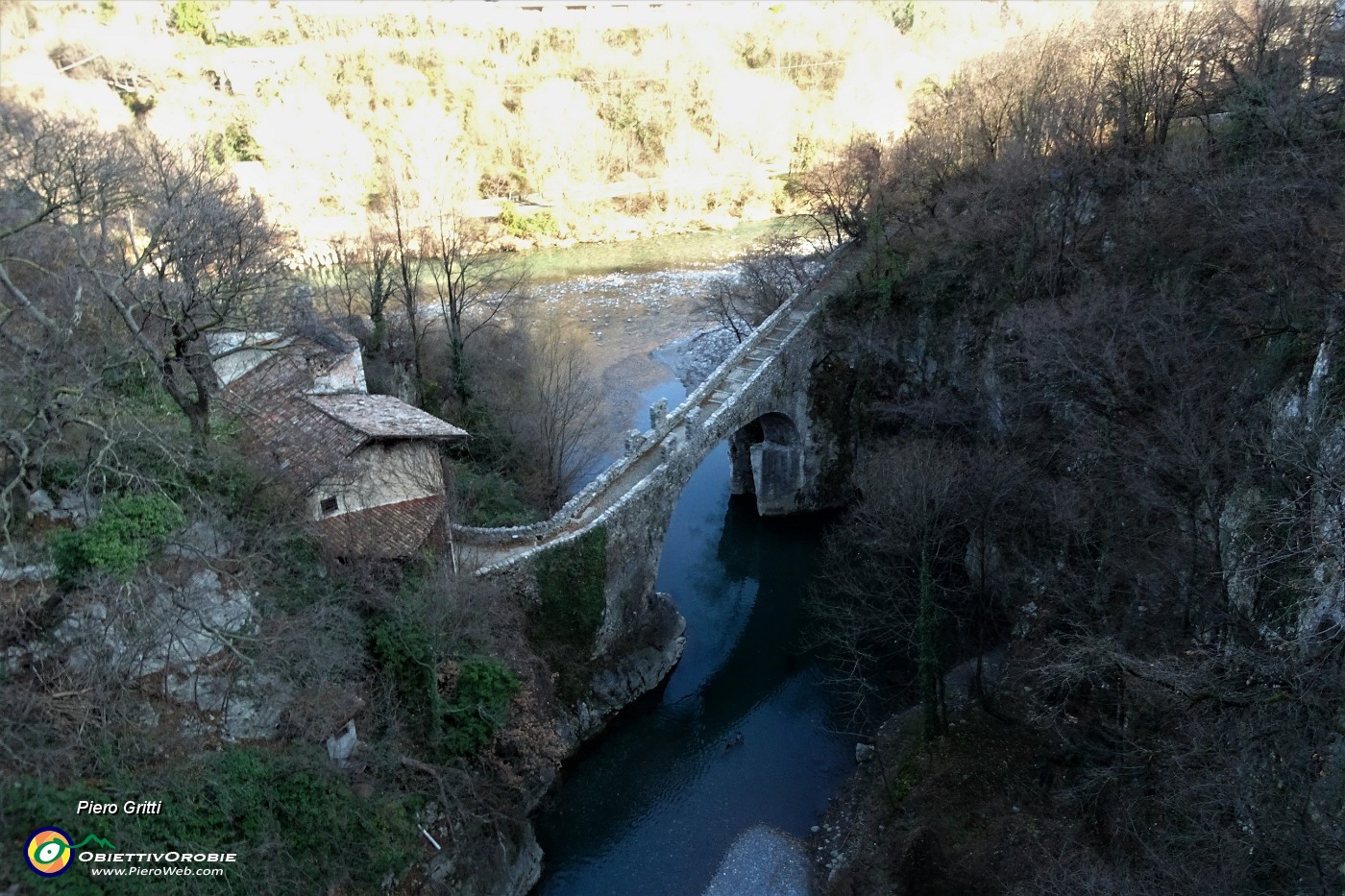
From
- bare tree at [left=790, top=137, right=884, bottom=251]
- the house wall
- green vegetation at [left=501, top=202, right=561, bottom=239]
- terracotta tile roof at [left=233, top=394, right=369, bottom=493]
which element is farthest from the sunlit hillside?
the house wall

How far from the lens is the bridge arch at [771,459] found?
29.3m

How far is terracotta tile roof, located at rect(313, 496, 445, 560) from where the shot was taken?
17.3m

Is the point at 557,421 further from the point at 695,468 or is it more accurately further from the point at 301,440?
the point at 301,440

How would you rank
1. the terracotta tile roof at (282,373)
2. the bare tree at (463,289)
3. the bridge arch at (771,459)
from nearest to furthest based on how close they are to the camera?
the terracotta tile roof at (282,373), the bridge arch at (771,459), the bare tree at (463,289)

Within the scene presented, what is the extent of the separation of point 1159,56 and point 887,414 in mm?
11967

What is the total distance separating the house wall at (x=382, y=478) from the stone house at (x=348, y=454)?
0.02 m

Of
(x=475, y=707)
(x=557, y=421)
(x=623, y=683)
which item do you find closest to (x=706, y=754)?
(x=623, y=683)

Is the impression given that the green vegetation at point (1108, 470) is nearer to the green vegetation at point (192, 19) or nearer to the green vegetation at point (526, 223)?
the green vegetation at point (526, 223)

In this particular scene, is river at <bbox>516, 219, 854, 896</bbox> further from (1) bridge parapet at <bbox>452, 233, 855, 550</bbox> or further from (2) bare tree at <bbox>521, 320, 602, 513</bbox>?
(1) bridge parapet at <bbox>452, 233, 855, 550</bbox>

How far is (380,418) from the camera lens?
19094mm

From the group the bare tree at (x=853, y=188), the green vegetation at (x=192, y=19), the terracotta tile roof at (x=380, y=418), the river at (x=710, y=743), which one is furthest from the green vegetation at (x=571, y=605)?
the green vegetation at (x=192, y=19)

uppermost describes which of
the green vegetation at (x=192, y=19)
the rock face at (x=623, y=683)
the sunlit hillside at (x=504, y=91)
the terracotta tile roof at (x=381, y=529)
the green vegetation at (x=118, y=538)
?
the green vegetation at (x=192, y=19)

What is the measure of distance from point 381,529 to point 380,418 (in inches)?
103

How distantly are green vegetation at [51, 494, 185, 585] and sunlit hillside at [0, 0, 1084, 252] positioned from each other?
3383 centimetres
